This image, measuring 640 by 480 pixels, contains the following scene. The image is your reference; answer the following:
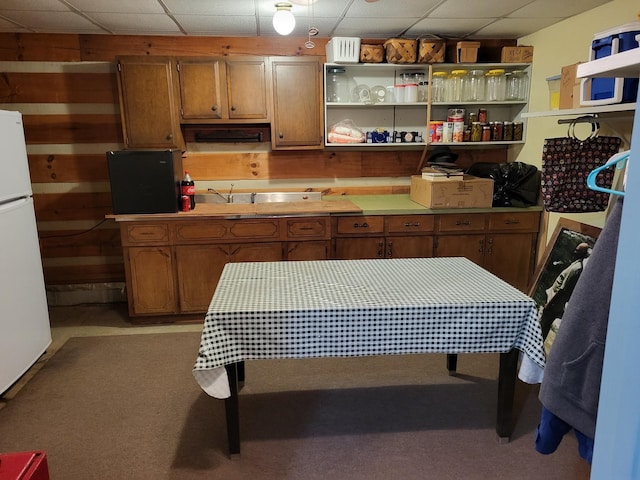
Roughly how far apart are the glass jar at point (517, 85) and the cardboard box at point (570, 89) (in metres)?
1.19

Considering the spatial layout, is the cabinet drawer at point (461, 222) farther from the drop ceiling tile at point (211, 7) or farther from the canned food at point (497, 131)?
the drop ceiling tile at point (211, 7)

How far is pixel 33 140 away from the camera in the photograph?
12.2 ft

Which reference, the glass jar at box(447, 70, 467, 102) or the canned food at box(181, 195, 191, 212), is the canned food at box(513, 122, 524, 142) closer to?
the glass jar at box(447, 70, 467, 102)

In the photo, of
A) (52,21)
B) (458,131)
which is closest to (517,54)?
(458,131)

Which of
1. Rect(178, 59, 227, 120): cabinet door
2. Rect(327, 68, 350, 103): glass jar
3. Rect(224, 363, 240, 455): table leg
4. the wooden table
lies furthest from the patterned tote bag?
Rect(178, 59, 227, 120): cabinet door

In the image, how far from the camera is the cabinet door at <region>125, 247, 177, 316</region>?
3.38 m

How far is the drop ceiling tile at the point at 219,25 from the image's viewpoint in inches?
124

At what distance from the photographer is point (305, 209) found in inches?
135

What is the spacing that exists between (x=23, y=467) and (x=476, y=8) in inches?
132

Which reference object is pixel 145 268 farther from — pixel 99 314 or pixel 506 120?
pixel 506 120

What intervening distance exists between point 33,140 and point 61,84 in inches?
20.6

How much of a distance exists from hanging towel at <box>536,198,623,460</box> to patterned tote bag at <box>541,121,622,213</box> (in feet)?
5.99

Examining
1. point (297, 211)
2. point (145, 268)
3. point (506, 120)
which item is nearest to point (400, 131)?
point (506, 120)

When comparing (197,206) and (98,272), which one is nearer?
(197,206)
